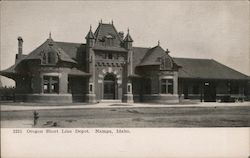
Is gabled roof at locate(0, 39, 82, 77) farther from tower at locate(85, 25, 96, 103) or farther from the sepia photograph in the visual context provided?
tower at locate(85, 25, 96, 103)

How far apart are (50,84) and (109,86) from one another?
3.47m

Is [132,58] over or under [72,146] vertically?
over

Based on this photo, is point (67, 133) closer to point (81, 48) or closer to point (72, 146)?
point (72, 146)

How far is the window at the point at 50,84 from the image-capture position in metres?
13.7

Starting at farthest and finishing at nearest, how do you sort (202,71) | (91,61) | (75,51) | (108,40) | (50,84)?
(202,71) < (75,51) < (108,40) < (91,61) < (50,84)

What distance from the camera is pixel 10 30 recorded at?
7.77 metres

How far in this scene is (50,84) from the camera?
13773mm

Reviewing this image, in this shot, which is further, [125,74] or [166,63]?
[125,74]

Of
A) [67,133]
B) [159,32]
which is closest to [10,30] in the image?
[67,133]

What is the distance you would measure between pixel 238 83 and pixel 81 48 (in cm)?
886

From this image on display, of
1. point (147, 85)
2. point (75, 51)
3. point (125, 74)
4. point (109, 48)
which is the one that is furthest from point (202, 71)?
point (75, 51)

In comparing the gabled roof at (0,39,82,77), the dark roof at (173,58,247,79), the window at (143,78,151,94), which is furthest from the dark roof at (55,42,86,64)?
the dark roof at (173,58,247,79)

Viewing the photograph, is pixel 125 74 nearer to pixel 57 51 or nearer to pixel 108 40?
pixel 108 40

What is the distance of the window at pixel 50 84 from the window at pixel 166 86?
5.32m
